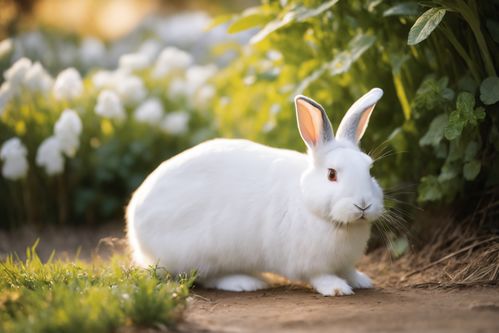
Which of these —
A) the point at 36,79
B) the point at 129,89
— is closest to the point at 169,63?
the point at 129,89

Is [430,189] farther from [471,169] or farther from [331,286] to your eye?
[331,286]

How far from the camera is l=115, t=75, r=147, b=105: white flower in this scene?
6.51m

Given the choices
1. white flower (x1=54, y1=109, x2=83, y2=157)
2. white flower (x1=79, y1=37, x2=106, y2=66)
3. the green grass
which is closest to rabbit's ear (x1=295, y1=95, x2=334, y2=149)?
the green grass

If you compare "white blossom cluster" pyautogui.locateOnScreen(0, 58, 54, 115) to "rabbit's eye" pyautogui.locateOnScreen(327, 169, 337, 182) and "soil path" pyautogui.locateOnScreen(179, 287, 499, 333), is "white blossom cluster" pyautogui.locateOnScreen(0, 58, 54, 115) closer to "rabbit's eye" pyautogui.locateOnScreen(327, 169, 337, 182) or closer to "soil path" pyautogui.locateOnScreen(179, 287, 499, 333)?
"soil path" pyautogui.locateOnScreen(179, 287, 499, 333)

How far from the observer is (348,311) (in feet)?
10.1

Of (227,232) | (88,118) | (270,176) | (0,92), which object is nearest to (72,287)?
(227,232)

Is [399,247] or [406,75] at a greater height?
[406,75]

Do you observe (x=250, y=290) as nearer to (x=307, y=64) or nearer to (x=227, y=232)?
(x=227, y=232)

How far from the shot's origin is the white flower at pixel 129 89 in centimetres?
651

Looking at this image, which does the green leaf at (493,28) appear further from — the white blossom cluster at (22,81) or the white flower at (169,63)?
the white flower at (169,63)

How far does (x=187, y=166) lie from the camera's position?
3877 mm

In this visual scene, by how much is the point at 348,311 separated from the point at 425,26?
1.50 m

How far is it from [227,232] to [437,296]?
117 centimetres

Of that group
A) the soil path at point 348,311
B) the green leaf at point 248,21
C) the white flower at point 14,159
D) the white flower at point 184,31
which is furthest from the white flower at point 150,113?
the white flower at point 184,31
